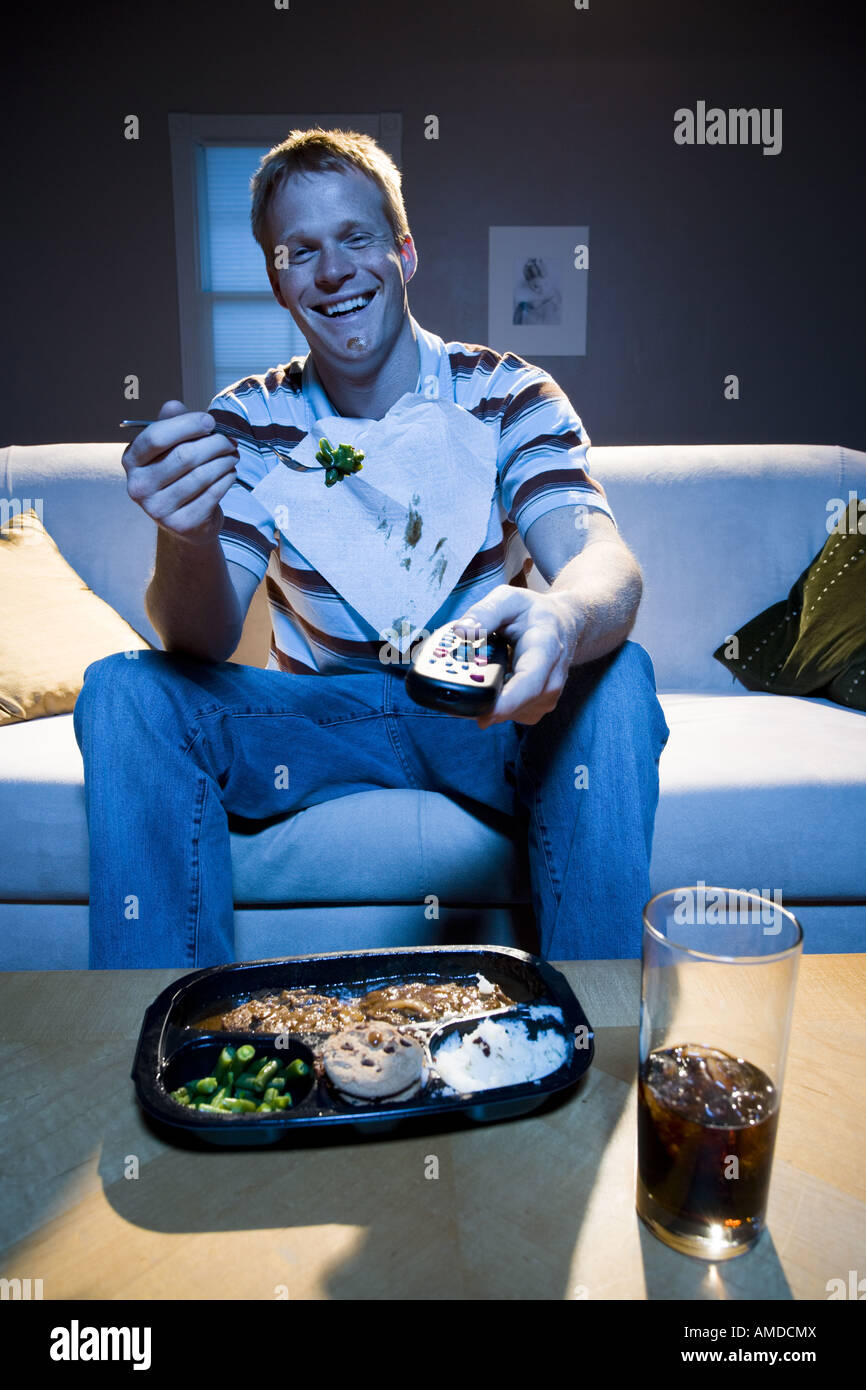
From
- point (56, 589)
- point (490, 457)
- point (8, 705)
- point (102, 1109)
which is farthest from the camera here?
point (56, 589)

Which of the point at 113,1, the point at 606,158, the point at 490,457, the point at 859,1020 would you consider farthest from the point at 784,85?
the point at 859,1020

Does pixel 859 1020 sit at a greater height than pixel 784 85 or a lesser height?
lesser

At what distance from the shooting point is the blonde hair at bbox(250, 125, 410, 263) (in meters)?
1.36

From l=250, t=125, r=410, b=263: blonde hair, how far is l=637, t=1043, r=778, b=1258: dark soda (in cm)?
126

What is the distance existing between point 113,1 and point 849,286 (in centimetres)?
333

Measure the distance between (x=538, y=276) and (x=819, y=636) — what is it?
3.08 m

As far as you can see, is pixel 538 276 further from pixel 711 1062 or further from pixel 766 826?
pixel 711 1062

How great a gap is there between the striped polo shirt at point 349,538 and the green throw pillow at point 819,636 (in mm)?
538

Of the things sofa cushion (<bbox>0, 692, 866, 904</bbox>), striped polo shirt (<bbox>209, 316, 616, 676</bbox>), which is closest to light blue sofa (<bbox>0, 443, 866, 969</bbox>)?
sofa cushion (<bbox>0, 692, 866, 904</bbox>)

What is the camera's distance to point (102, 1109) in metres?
0.67

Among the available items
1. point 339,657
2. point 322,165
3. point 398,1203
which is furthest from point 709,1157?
point 322,165

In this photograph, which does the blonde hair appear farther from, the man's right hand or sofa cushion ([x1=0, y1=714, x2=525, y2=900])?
sofa cushion ([x1=0, y1=714, x2=525, y2=900])

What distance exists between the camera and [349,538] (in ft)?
4.55

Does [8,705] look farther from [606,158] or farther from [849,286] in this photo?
[849,286]
